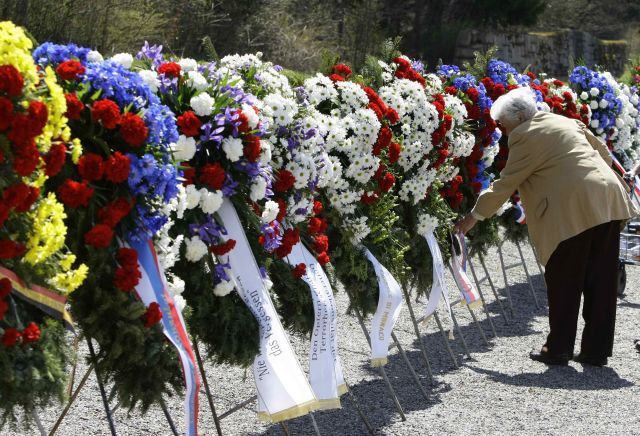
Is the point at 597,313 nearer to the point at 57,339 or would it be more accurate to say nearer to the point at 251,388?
the point at 251,388

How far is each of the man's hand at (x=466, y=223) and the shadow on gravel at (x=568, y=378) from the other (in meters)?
0.95

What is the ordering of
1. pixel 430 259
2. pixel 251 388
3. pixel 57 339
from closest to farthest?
1. pixel 57 339
2. pixel 251 388
3. pixel 430 259

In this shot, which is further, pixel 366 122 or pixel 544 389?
pixel 544 389

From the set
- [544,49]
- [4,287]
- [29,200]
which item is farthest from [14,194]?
[544,49]

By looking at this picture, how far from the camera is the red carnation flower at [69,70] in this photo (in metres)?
3.61

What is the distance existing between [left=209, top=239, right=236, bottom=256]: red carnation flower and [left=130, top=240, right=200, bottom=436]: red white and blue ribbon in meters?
0.50

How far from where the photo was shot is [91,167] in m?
3.59

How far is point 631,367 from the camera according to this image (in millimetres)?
7062

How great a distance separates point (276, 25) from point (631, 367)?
39.5ft

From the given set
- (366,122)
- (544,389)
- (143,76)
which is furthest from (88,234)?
(544,389)

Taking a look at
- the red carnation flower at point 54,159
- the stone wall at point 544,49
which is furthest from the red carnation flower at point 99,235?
the stone wall at point 544,49

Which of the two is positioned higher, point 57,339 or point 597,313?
point 57,339

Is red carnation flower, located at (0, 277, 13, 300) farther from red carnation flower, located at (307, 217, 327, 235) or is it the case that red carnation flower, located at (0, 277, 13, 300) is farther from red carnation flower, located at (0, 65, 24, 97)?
red carnation flower, located at (307, 217, 327, 235)

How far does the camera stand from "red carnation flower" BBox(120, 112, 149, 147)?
3.63 meters
